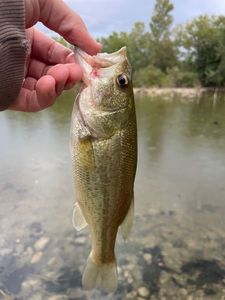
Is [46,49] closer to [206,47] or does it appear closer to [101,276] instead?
[101,276]

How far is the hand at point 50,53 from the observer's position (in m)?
2.20

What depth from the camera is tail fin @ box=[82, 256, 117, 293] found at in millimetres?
2684

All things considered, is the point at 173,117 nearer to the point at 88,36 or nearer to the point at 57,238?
the point at 57,238

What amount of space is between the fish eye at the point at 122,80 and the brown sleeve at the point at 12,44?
1.70ft

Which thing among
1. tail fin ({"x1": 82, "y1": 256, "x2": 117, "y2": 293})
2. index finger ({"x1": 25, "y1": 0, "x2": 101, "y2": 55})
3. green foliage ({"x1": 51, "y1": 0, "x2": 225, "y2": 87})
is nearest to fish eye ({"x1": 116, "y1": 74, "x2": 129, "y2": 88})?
index finger ({"x1": 25, "y1": 0, "x2": 101, "y2": 55})

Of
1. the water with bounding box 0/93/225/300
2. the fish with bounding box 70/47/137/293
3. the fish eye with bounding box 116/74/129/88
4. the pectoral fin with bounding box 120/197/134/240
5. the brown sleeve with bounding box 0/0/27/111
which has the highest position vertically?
the brown sleeve with bounding box 0/0/27/111

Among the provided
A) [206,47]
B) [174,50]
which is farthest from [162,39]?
[206,47]

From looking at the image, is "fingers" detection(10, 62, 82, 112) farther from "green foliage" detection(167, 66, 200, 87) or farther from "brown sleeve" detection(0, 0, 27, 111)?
"green foliage" detection(167, 66, 200, 87)

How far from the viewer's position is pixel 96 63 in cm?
236

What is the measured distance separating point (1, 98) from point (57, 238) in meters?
3.89

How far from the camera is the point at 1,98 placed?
2.38m

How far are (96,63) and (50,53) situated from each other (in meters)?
0.57

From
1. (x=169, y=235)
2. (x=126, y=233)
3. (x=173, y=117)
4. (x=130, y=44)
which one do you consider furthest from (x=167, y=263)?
(x=130, y=44)

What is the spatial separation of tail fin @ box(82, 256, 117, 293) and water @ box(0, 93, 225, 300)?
2.19 m
